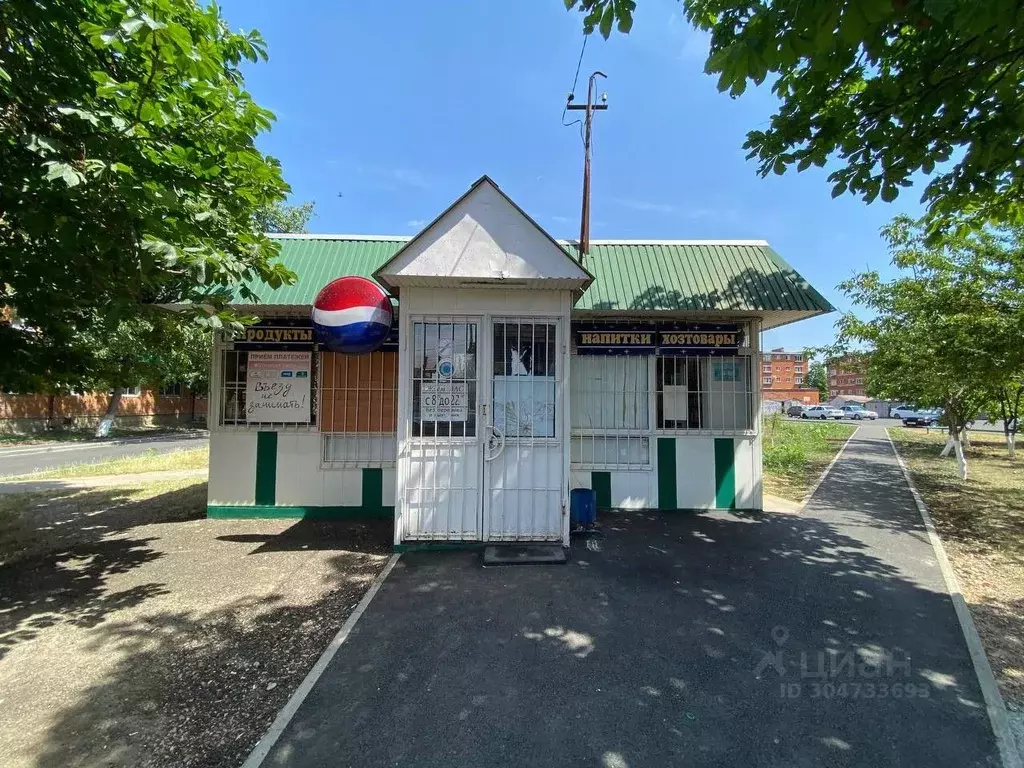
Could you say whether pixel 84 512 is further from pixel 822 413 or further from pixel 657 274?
pixel 822 413

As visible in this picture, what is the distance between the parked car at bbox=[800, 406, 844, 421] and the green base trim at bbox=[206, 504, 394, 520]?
186ft

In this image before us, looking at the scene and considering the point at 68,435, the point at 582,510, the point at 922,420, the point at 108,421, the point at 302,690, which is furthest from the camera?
the point at 922,420

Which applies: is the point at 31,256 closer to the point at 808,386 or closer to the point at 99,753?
the point at 99,753

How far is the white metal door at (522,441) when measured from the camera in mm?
5332

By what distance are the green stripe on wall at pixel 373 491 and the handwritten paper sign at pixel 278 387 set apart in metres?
1.29

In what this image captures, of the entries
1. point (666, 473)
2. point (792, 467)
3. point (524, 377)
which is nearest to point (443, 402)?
point (524, 377)

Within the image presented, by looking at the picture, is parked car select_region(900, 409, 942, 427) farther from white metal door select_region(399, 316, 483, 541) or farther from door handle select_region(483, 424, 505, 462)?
white metal door select_region(399, 316, 483, 541)

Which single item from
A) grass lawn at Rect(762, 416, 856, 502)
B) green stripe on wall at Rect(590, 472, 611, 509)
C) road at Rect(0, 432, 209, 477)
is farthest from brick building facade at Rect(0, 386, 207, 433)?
grass lawn at Rect(762, 416, 856, 502)

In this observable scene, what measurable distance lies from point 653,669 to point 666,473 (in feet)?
14.1

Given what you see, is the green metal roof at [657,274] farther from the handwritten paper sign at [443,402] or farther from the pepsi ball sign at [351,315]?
the handwritten paper sign at [443,402]

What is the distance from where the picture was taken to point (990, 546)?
241 inches

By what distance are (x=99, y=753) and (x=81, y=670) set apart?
113 centimetres
